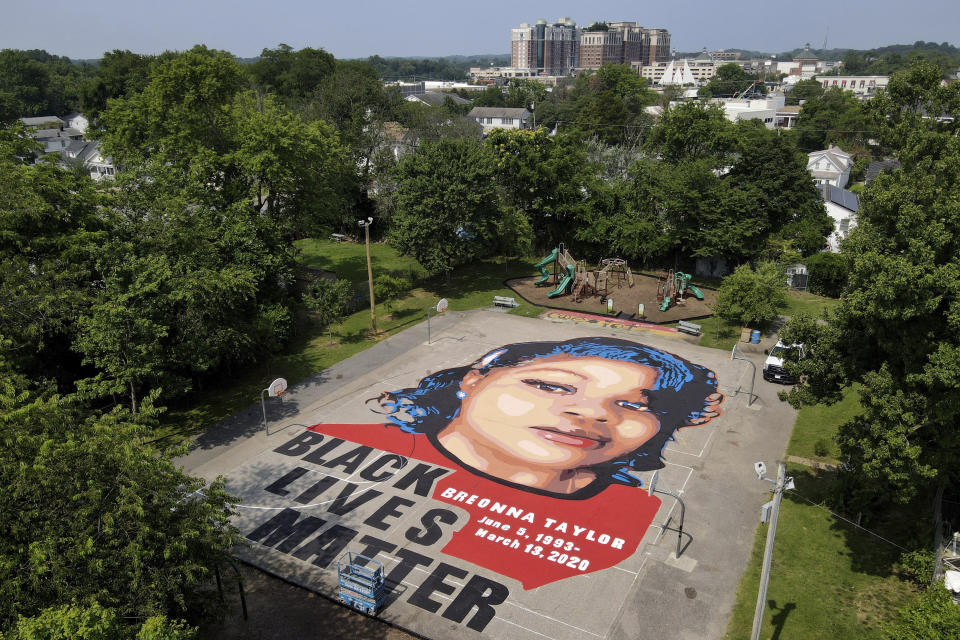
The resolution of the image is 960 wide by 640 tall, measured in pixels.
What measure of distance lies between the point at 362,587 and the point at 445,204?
Answer: 100ft

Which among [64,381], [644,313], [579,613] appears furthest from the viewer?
[644,313]

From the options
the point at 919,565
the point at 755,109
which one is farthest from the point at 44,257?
the point at 755,109

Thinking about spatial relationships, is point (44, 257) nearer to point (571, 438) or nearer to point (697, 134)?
point (571, 438)

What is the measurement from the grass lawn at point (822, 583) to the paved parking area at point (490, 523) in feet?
3.30

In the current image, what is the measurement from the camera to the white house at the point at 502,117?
144875 millimetres

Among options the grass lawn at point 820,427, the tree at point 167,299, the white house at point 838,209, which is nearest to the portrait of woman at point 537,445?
the grass lawn at point 820,427

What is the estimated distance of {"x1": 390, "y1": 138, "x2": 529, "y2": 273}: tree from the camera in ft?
147

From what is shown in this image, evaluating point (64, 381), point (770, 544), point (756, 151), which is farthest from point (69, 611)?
point (756, 151)

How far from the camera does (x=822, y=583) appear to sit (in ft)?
66.2

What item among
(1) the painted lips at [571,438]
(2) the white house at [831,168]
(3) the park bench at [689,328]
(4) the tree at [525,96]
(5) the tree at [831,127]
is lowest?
(1) the painted lips at [571,438]

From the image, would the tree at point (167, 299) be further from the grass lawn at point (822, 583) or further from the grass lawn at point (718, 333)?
the grass lawn at point (718, 333)

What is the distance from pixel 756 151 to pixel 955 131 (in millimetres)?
35045

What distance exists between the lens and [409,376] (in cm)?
3519

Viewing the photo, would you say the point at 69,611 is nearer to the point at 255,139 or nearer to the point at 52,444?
the point at 52,444
